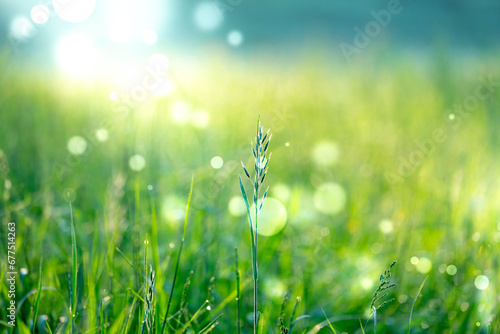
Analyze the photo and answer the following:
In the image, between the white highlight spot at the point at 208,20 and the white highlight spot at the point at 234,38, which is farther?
the white highlight spot at the point at 208,20

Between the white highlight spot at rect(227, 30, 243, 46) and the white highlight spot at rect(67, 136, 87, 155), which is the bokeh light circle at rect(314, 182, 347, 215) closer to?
the white highlight spot at rect(67, 136, 87, 155)

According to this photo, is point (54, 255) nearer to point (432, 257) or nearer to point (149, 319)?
point (149, 319)

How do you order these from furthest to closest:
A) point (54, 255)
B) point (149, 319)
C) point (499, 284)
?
point (54, 255)
point (499, 284)
point (149, 319)

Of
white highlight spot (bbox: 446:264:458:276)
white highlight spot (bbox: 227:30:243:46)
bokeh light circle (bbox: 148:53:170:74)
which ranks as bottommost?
white highlight spot (bbox: 446:264:458:276)

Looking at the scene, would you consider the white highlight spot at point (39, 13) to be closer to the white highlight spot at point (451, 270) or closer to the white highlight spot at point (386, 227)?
the white highlight spot at point (386, 227)

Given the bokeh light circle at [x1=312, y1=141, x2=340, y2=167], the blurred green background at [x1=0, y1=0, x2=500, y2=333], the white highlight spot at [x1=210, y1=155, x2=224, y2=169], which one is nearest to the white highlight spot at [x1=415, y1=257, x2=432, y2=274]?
the blurred green background at [x1=0, y1=0, x2=500, y2=333]

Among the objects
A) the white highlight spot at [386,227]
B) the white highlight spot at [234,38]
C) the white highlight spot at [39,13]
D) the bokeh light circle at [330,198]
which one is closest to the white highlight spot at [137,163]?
the white highlight spot at [39,13]

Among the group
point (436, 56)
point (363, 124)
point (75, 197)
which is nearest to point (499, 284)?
point (75, 197)
